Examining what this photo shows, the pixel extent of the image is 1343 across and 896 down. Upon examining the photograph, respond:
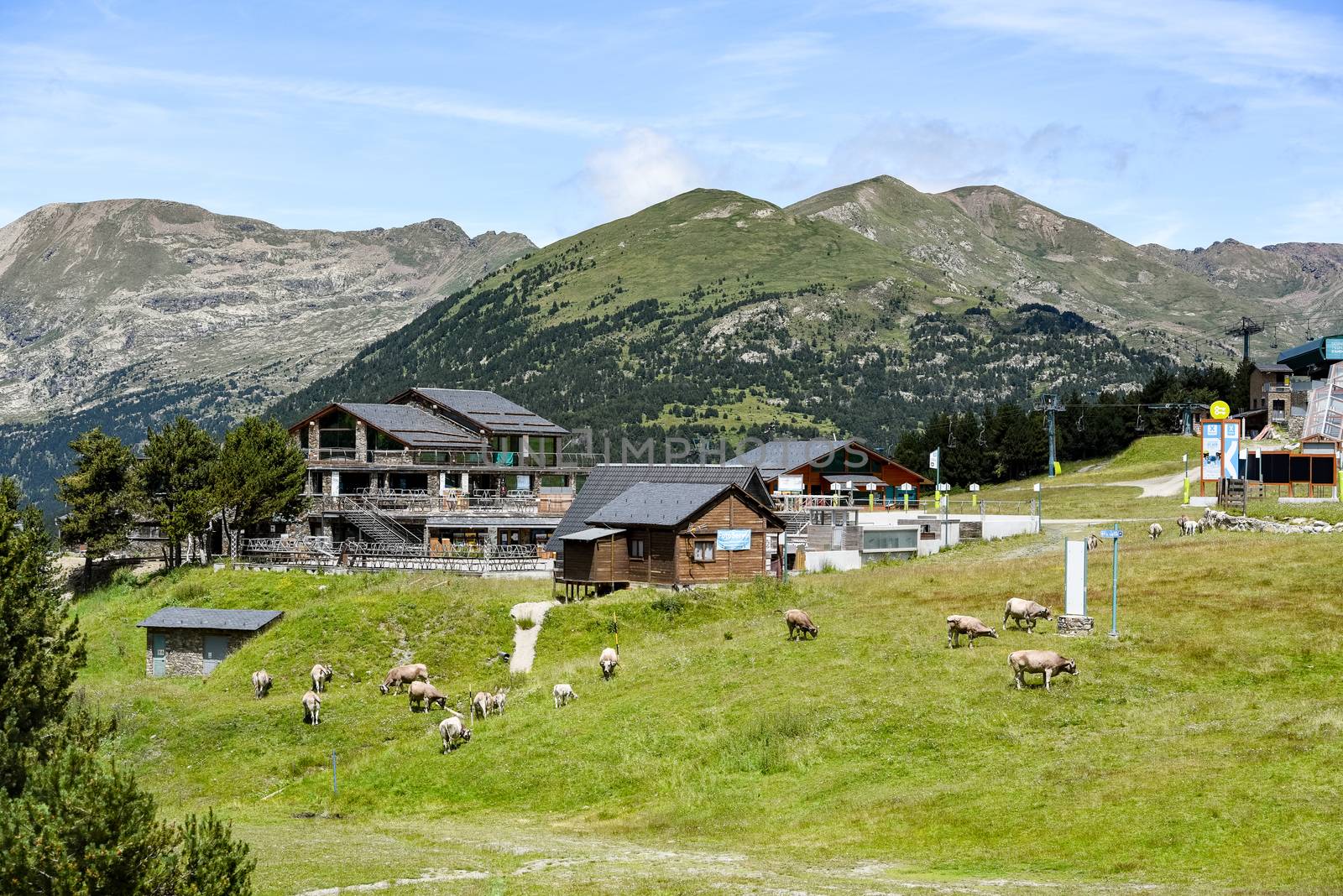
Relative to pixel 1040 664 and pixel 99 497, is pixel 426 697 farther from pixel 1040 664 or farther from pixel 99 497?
pixel 99 497

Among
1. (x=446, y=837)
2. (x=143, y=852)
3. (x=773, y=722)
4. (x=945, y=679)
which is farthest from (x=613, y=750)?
(x=143, y=852)

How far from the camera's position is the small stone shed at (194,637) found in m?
63.1

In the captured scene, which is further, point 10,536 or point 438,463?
point 438,463

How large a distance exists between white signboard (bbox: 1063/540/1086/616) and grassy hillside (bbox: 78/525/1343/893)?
1.65 m

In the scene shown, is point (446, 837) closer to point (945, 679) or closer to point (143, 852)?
point (143, 852)

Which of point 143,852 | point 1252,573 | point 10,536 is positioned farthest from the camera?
point 1252,573

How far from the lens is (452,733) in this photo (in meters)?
41.2

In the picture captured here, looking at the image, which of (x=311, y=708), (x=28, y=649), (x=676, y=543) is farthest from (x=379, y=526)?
(x=28, y=649)

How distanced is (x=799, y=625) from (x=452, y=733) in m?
13.9

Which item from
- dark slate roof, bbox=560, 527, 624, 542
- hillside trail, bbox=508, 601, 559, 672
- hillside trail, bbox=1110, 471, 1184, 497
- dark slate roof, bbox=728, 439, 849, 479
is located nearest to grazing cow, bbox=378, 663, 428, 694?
hillside trail, bbox=508, 601, 559, 672

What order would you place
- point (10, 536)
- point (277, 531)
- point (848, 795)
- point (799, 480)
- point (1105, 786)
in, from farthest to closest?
point (799, 480) → point (277, 531) → point (10, 536) → point (848, 795) → point (1105, 786)

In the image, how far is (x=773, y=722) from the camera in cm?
3681

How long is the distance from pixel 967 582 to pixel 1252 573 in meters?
12.4

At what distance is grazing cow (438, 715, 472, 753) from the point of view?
Result: 41062 millimetres
